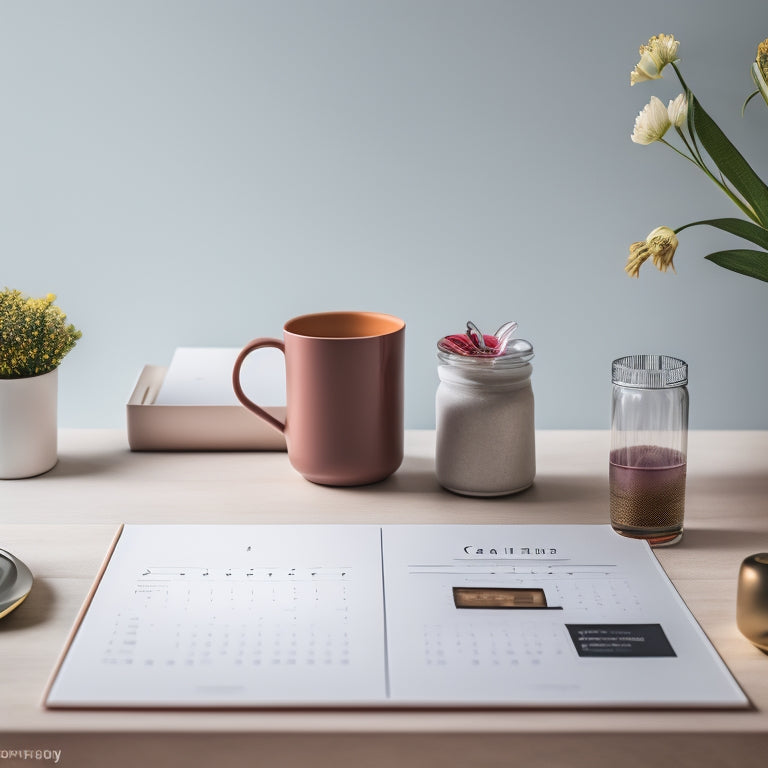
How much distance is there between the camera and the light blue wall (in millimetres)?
1323

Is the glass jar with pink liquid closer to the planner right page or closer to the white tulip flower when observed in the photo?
the planner right page

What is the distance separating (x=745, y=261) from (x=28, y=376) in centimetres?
69

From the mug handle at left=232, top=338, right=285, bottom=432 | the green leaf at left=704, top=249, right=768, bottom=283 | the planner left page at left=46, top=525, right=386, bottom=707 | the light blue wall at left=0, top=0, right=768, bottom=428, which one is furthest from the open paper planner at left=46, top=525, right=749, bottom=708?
the light blue wall at left=0, top=0, right=768, bottom=428

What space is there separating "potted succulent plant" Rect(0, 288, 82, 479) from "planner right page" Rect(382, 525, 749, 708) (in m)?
0.38

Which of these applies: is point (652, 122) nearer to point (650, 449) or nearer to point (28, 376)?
point (650, 449)

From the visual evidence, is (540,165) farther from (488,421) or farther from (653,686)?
(653,686)

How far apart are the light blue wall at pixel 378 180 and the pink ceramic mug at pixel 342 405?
1.79 ft

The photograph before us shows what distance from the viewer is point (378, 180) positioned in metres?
1.39

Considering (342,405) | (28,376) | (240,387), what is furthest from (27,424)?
(342,405)

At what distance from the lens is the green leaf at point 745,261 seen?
2.79 feet

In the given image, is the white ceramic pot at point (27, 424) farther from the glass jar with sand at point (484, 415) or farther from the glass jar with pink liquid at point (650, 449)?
the glass jar with pink liquid at point (650, 449)

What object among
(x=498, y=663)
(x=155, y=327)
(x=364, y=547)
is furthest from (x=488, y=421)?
(x=155, y=327)

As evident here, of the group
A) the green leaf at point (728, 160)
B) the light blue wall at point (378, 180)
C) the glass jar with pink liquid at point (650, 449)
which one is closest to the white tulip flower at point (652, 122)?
the green leaf at point (728, 160)

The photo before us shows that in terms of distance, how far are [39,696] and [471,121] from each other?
105cm
